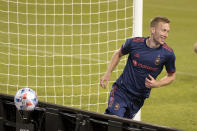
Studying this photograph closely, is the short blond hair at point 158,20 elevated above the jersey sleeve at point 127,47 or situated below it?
above

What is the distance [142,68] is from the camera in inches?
240

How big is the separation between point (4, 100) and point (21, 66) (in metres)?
4.91

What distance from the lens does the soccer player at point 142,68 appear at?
19.6 ft

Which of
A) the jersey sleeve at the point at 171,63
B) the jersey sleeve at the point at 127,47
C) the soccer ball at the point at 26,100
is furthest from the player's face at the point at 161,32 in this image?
the soccer ball at the point at 26,100

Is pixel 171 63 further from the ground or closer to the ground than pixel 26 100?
further from the ground

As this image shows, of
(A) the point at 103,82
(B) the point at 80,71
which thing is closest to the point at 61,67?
(B) the point at 80,71

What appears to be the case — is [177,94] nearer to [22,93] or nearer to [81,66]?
[81,66]

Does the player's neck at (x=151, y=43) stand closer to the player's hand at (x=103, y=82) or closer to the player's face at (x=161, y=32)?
the player's face at (x=161, y=32)

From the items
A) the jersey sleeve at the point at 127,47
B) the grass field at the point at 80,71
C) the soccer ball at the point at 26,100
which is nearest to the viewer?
the soccer ball at the point at 26,100

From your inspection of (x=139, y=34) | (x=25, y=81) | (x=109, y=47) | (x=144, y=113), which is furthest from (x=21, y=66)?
(x=139, y=34)

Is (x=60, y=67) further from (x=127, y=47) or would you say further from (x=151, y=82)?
(x=151, y=82)

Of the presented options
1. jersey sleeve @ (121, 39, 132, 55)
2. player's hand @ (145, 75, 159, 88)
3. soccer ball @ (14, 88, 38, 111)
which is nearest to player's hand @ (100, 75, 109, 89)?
jersey sleeve @ (121, 39, 132, 55)

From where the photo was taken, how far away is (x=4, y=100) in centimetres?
588

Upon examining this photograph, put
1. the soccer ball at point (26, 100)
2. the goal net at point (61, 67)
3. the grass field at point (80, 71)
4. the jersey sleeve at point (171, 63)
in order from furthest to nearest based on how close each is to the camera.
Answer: the goal net at point (61, 67) < the grass field at point (80, 71) < the jersey sleeve at point (171, 63) < the soccer ball at point (26, 100)
